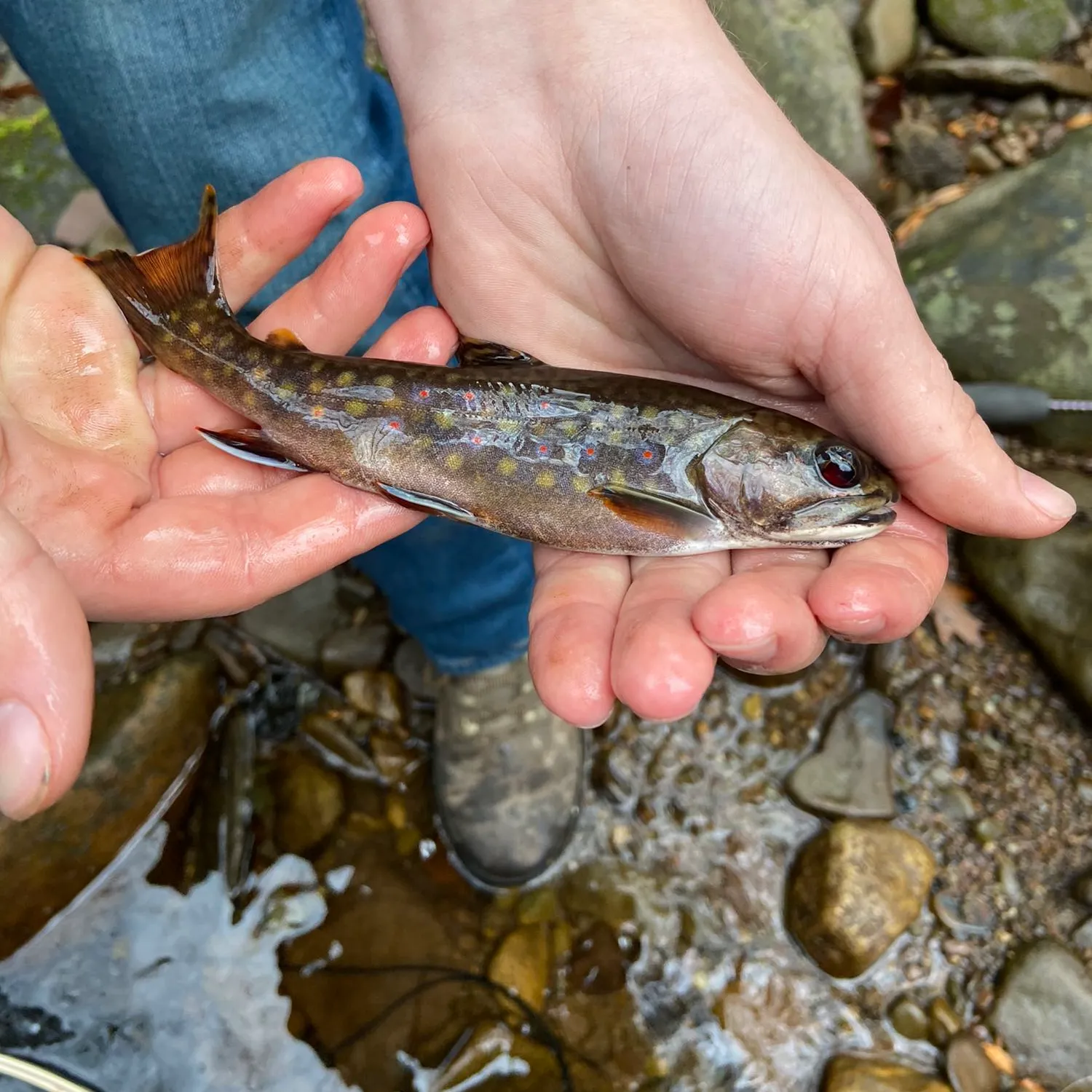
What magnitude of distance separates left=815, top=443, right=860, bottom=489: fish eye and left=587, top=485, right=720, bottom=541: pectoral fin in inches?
15.3

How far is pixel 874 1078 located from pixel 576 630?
242cm

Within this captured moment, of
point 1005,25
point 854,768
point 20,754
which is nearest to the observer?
point 20,754

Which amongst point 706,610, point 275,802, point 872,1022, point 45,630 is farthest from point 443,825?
point 45,630

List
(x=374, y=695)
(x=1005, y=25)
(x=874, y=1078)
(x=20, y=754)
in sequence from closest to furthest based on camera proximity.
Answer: (x=20, y=754)
(x=874, y=1078)
(x=374, y=695)
(x=1005, y=25)

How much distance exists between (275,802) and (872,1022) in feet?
9.42

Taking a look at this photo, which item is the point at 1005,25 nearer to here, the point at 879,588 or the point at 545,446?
the point at 545,446

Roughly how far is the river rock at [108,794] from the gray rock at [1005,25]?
6219 millimetres

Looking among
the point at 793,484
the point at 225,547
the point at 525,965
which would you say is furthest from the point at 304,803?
the point at 793,484

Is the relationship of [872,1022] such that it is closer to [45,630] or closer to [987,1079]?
[987,1079]

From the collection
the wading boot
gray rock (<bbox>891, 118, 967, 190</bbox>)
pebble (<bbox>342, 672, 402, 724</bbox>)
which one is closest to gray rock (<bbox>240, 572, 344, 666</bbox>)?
pebble (<bbox>342, 672, 402, 724</bbox>)

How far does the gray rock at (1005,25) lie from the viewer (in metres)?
5.59

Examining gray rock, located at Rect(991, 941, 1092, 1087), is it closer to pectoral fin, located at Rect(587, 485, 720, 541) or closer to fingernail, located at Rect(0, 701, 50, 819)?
pectoral fin, located at Rect(587, 485, 720, 541)

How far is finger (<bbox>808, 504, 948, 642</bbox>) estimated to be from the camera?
2.39 metres

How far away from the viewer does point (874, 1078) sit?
11.3 feet
